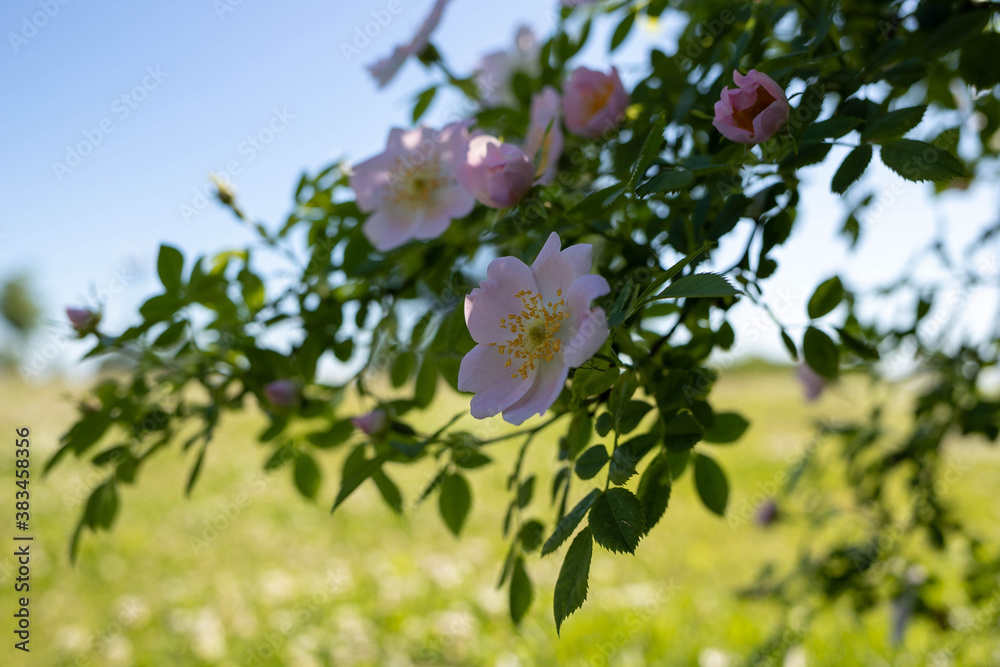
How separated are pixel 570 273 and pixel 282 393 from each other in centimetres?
57

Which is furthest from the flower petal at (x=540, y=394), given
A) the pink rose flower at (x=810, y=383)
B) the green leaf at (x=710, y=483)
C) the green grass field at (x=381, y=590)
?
the pink rose flower at (x=810, y=383)

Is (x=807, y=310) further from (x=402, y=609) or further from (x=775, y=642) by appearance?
(x=402, y=609)

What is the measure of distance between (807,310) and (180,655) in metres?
2.66

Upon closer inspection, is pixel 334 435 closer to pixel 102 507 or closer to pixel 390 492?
pixel 390 492

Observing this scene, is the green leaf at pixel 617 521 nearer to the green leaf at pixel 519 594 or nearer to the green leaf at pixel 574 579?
the green leaf at pixel 574 579

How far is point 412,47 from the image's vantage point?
3.81 ft

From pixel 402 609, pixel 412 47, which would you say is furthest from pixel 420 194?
pixel 402 609

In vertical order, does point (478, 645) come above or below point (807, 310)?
below

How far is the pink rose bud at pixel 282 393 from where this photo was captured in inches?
38.9

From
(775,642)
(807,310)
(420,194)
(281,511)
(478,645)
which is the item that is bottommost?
(281,511)

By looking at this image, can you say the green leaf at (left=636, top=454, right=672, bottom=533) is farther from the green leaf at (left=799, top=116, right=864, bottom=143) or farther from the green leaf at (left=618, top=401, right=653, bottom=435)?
the green leaf at (left=799, top=116, right=864, bottom=143)

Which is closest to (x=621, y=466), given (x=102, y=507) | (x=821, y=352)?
(x=821, y=352)

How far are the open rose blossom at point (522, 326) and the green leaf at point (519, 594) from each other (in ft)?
0.97

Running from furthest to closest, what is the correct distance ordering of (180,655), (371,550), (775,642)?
1. (371,550)
2. (180,655)
3. (775,642)
